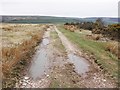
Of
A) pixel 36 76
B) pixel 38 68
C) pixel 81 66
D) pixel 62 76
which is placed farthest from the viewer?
pixel 81 66

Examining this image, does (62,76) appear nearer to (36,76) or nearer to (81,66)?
(36,76)

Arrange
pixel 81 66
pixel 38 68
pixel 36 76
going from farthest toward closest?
pixel 81 66
pixel 38 68
pixel 36 76

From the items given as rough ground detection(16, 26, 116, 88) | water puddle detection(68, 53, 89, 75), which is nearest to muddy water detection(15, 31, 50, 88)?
rough ground detection(16, 26, 116, 88)

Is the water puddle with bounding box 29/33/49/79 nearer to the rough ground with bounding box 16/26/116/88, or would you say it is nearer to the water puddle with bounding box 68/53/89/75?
the rough ground with bounding box 16/26/116/88

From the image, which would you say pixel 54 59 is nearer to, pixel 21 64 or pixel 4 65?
pixel 21 64

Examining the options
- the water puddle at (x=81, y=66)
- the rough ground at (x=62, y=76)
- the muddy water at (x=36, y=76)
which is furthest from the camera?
the water puddle at (x=81, y=66)

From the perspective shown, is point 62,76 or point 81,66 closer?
point 62,76

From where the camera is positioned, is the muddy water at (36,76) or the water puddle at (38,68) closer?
the muddy water at (36,76)

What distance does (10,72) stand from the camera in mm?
11859

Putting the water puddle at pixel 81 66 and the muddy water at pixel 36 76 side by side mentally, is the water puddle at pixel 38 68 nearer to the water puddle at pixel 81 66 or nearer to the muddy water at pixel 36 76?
the muddy water at pixel 36 76

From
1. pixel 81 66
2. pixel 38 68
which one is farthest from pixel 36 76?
pixel 81 66

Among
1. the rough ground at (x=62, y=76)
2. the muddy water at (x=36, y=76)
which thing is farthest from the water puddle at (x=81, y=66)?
A: the muddy water at (x=36, y=76)

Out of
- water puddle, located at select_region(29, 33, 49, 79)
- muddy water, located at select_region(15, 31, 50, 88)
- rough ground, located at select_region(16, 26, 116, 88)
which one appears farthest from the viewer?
water puddle, located at select_region(29, 33, 49, 79)

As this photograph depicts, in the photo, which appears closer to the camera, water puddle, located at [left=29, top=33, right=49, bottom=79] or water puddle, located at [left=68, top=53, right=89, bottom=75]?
water puddle, located at [left=29, top=33, right=49, bottom=79]
